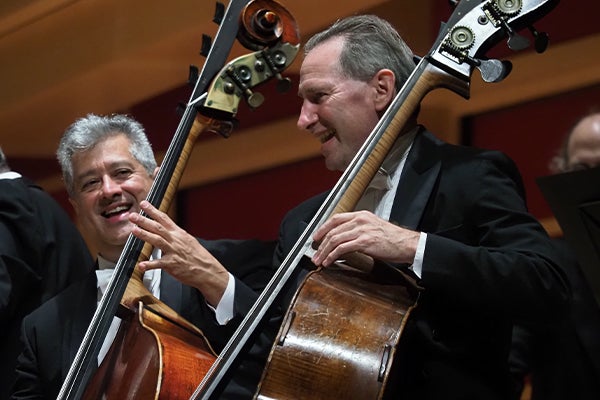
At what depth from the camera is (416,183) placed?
77.2 inches

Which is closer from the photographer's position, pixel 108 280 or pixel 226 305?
pixel 226 305

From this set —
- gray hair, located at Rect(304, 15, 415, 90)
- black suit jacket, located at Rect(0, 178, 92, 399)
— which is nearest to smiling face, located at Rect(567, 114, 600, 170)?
gray hair, located at Rect(304, 15, 415, 90)

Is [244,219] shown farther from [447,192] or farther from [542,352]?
[447,192]

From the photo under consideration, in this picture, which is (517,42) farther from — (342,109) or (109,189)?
(109,189)

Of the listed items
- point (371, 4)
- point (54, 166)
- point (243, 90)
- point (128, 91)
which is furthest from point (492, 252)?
point (54, 166)

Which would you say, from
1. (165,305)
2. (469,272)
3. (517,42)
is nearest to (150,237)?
(165,305)

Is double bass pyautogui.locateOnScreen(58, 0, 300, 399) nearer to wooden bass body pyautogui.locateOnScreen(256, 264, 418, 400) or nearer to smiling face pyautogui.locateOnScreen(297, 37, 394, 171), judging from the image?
smiling face pyautogui.locateOnScreen(297, 37, 394, 171)

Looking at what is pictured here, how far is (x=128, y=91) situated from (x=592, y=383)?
2.44 m

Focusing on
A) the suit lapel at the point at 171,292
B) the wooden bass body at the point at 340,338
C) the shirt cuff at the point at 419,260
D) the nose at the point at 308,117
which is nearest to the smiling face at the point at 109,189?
the suit lapel at the point at 171,292

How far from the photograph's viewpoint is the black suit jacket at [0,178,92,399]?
2.64m

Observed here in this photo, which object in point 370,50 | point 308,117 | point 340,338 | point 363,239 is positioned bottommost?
point 340,338

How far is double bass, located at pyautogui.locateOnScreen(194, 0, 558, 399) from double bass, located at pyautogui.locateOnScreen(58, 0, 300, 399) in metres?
0.21

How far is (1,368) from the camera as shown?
2.68 metres

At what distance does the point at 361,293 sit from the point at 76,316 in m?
0.92
